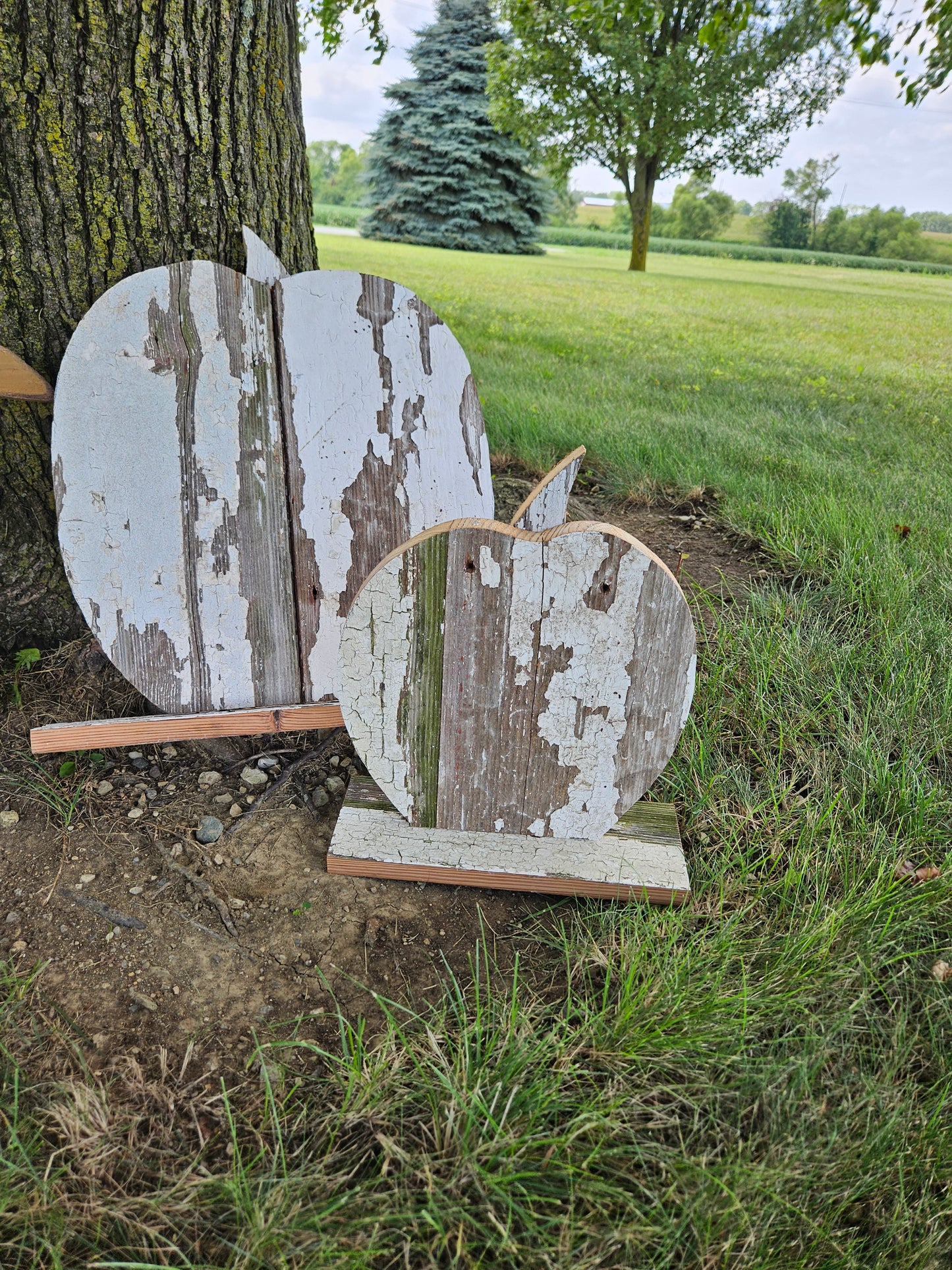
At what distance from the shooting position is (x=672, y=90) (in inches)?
773

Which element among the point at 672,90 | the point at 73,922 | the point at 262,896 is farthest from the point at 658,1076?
the point at 672,90

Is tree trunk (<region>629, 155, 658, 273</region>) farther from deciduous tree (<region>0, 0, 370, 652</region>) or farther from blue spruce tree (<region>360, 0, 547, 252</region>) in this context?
deciduous tree (<region>0, 0, 370, 652</region>)

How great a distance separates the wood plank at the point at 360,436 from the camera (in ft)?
6.01

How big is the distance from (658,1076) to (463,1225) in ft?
1.35

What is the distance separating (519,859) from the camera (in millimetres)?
1674

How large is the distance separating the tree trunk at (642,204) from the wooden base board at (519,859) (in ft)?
74.2

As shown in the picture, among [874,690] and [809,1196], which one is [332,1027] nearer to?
[809,1196]

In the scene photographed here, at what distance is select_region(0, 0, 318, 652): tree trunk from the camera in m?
1.71

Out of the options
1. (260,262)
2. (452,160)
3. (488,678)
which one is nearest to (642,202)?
(452,160)

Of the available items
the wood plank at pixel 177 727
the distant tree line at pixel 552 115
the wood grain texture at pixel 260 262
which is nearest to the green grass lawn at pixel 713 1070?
the wood plank at pixel 177 727

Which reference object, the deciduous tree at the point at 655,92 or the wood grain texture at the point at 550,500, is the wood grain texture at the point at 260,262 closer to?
the wood grain texture at the point at 550,500

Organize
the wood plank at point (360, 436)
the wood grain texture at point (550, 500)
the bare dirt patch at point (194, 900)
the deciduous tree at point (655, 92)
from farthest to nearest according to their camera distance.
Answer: the deciduous tree at point (655, 92) → the wood plank at point (360, 436) → the wood grain texture at point (550, 500) → the bare dirt patch at point (194, 900)

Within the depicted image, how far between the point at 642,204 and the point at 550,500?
2385 cm

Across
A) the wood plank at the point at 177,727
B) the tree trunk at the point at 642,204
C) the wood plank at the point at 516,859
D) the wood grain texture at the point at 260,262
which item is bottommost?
the wood plank at the point at 516,859
